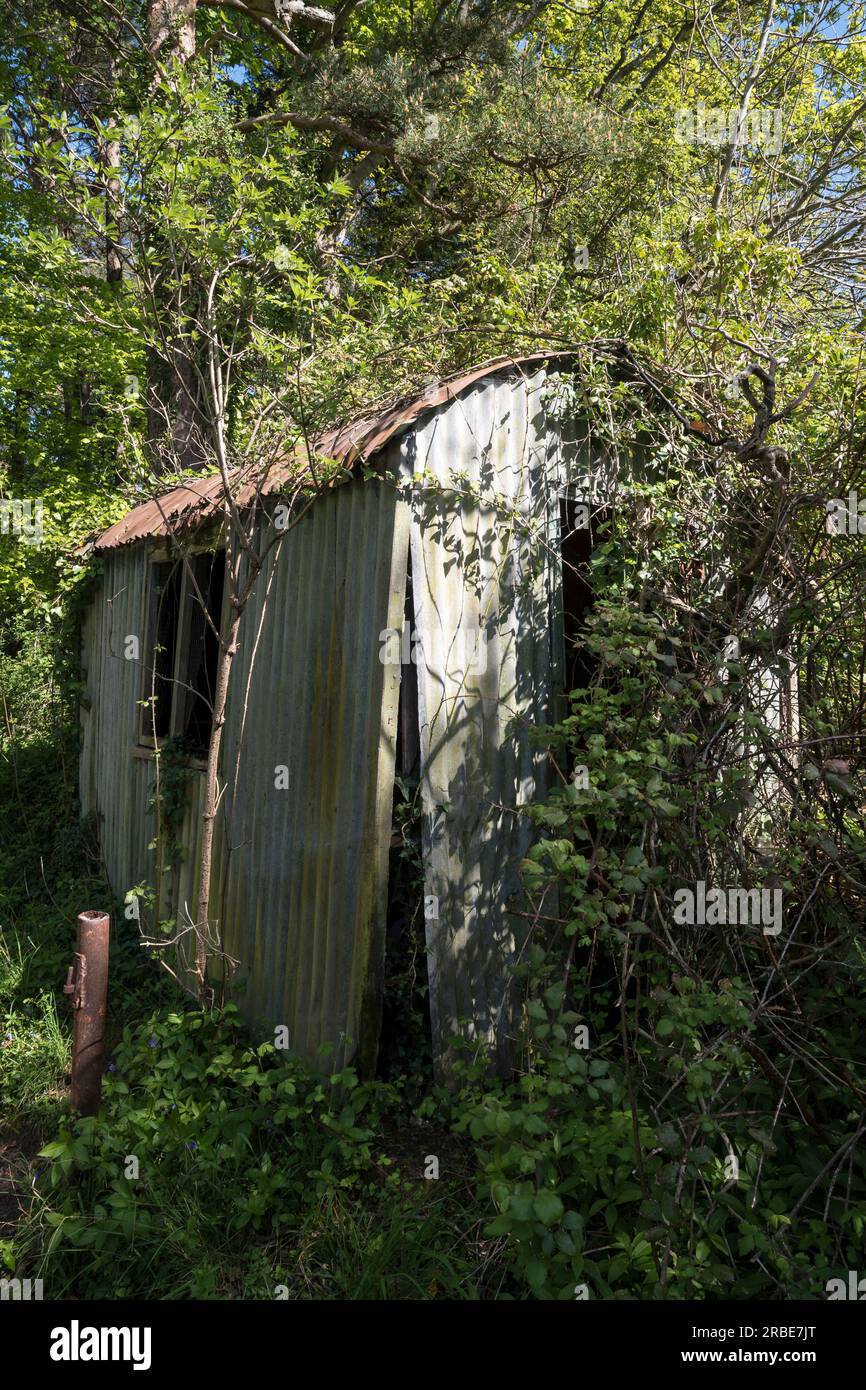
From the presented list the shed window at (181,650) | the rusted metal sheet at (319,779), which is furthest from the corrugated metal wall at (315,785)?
the shed window at (181,650)

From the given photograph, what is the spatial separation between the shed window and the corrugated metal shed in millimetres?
1197

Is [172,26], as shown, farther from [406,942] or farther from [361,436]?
[406,942]

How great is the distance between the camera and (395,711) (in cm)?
439

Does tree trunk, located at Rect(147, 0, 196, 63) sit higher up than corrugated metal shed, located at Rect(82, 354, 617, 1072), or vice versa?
tree trunk, located at Rect(147, 0, 196, 63)

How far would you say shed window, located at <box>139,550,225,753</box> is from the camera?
21.7 feet

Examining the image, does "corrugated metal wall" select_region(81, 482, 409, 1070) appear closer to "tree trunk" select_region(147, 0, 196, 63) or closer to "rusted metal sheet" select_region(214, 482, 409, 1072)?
"rusted metal sheet" select_region(214, 482, 409, 1072)

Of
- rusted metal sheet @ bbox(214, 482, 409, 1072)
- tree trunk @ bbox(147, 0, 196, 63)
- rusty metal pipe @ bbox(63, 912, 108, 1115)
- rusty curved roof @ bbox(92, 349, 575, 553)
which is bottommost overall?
rusty metal pipe @ bbox(63, 912, 108, 1115)

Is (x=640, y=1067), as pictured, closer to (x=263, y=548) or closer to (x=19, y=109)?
(x=263, y=548)

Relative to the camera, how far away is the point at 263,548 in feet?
17.4

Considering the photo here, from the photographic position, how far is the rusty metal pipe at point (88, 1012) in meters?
3.95

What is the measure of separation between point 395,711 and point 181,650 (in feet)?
9.45

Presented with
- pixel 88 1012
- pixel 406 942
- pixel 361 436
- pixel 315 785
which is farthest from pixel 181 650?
pixel 88 1012

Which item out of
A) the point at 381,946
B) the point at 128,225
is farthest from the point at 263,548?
the point at 381,946

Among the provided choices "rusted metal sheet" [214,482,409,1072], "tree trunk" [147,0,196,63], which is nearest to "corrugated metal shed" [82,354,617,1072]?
"rusted metal sheet" [214,482,409,1072]
